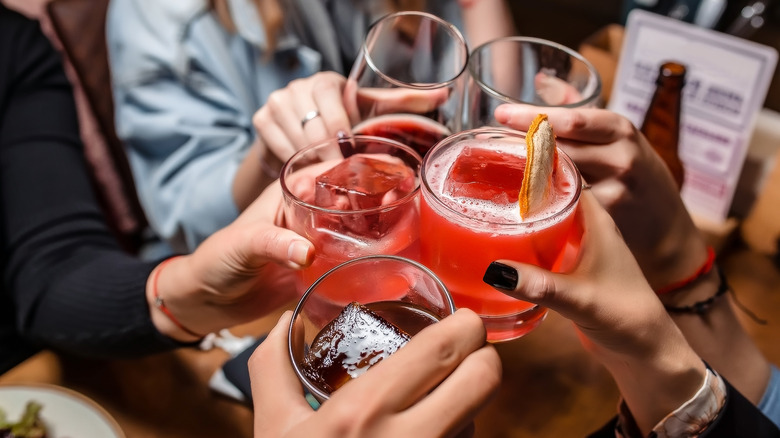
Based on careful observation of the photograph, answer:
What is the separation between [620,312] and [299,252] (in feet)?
1.33

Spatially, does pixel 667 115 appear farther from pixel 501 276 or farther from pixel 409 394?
pixel 409 394

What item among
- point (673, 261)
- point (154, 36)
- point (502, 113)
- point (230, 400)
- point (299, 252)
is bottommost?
point (230, 400)

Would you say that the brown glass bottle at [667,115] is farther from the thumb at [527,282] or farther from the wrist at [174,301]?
the wrist at [174,301]

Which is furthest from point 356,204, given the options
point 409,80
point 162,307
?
point 162,307

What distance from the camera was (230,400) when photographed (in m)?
1.04

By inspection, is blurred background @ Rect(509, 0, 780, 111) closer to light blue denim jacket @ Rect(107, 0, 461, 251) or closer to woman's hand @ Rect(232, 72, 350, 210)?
light blue denim jacket @ Rect(107, 0, 461, 251)

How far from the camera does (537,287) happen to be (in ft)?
1.99

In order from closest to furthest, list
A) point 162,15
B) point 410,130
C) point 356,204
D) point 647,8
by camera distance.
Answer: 1. point 356,204
2. point 410,130
3. point 162,15
4. point 647,8

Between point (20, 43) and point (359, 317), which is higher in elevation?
point (359, 317)

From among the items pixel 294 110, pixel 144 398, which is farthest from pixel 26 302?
pixel 294 110

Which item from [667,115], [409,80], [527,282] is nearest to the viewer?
[527,282]

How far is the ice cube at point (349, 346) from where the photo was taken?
55 centimetres

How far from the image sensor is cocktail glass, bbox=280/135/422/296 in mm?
685

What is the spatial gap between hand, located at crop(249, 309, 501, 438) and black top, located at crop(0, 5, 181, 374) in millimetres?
640
